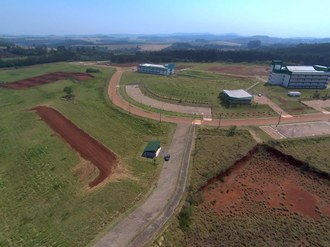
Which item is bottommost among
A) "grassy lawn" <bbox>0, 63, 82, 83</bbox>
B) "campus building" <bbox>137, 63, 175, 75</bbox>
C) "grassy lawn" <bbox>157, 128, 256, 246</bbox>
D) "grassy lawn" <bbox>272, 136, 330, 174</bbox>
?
"grassy lawn" <bbox>0, 63, 82, 83</bbox>

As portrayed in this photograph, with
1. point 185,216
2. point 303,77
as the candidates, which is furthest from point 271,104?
point 185,216

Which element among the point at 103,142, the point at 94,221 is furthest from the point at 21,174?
the point at 94,221

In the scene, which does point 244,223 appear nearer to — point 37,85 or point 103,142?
point 103,142

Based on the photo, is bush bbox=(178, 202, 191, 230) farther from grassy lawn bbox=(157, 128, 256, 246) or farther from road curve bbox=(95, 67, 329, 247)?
road curve bbox=(95, 67, 329, 247)

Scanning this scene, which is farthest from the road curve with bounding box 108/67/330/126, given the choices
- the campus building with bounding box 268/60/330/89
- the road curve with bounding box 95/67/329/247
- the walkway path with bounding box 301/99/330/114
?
the campus building with bounding box 268/60/330/89

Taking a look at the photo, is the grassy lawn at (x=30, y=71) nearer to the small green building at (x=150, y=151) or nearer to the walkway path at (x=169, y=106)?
the walkway path at (x=169, y=106)

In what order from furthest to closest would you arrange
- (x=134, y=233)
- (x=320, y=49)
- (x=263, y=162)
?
(x=320, y=49), (x=263, y=162), (x=134, y=233)
